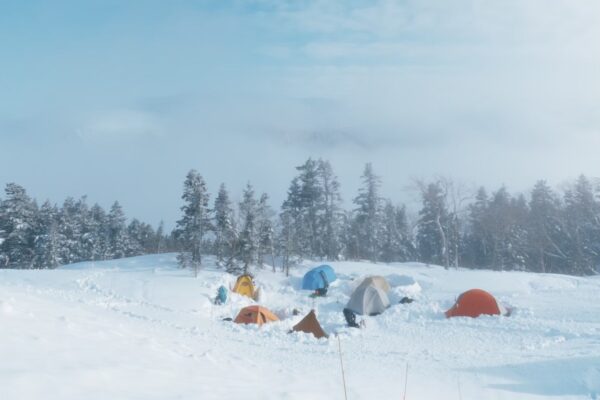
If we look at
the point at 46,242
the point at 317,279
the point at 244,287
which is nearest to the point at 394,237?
the point at 317,279

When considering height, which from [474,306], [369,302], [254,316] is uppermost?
[474,306]

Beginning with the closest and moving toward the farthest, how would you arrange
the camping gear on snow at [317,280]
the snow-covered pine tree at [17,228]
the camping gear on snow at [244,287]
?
1. the camping gear on snow at [244,287]
2. the camping gear on snow at [317,280]
3. the snow-covered pine tree at [17,228]

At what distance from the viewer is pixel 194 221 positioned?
38625mm

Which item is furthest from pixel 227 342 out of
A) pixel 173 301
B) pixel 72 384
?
pixel 173 301

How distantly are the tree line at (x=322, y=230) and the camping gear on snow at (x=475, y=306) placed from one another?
1803cm

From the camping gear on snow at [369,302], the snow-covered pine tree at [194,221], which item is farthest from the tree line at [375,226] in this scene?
the camping gear on snow at [369,302]

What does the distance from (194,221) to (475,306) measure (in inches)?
948

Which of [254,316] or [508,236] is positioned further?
[508,236]

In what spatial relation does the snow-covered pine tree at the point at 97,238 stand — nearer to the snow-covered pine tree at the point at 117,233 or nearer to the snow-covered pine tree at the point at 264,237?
the snow-covered pine tree at the point at 117,233

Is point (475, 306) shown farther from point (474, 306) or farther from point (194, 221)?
point (194, 221)

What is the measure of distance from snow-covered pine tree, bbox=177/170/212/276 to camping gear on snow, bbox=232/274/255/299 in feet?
21.0

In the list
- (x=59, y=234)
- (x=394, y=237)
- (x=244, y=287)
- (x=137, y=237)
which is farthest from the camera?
(x=137, y=237)

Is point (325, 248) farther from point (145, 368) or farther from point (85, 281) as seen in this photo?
point (145, 368)

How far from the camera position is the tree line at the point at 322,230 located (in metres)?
39.1
